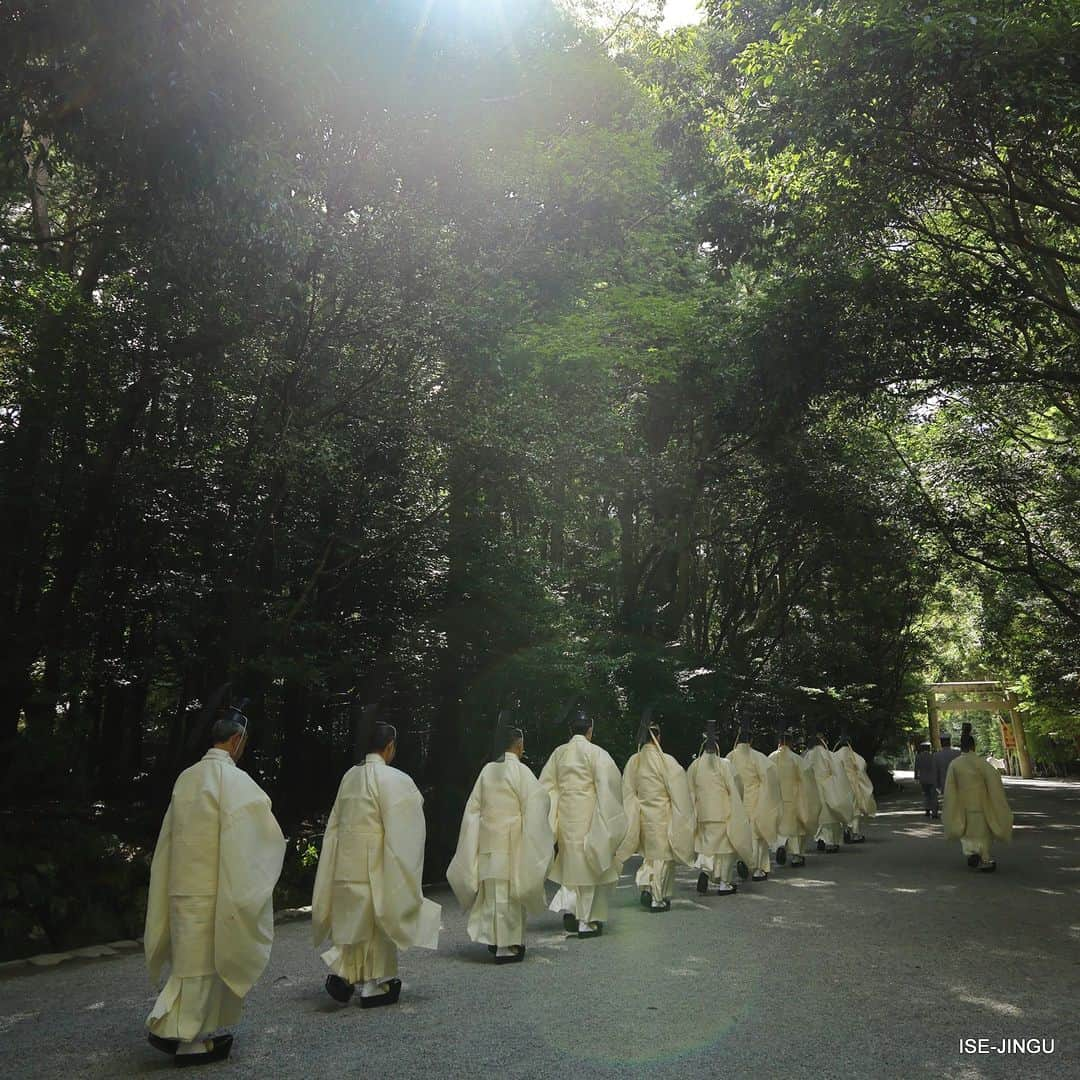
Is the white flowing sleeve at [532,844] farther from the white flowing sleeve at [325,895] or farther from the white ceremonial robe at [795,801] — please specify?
the white ceremonial robe at [795,801]

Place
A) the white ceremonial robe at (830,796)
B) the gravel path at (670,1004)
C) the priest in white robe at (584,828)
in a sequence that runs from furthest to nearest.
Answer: the white ceremonial robe at (830,796) → the priest in white robe at (584,828) → the gravel path at (670,1004)

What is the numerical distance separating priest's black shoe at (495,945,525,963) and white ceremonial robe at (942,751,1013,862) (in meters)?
7.05

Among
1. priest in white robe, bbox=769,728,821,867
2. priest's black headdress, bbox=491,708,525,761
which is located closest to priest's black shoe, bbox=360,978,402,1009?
priest's black headdress, bbox=491,708,525,761

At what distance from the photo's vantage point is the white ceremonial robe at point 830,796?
52.0 feet

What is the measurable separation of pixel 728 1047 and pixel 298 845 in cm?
840

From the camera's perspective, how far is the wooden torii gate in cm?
4859

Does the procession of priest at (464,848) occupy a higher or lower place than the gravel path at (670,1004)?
higher

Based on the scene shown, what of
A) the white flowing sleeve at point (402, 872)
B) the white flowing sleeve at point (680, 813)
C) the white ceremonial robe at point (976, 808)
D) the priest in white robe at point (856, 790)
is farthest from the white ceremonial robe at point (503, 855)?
the priest in white robe at point (856, 790)

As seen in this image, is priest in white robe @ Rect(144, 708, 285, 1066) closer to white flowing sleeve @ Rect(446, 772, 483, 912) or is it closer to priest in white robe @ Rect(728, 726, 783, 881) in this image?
white flowing sleeve @ Rect(446, 772, 483, 912)

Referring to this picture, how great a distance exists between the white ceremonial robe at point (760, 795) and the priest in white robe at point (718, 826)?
1.19 meters

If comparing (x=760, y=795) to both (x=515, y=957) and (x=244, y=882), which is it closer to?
(x=515, y=957)

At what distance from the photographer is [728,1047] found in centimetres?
490

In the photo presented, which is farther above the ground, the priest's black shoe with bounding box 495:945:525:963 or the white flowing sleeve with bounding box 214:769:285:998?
the white flowing sleeve with bounding box 214:769:285:998

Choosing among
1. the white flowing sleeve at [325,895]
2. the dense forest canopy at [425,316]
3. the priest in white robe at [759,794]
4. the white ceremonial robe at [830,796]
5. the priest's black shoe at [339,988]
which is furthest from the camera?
the white ceremonial robe at [830,796]
